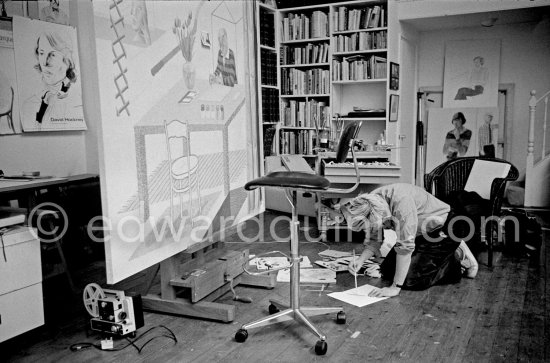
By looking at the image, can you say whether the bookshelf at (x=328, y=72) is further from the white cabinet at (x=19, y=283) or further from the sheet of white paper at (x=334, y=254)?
the white cabinet at (x=19, y=283)

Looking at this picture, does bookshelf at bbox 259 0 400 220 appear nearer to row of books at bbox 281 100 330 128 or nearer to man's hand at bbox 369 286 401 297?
row of books at bbox 281 100 330 128

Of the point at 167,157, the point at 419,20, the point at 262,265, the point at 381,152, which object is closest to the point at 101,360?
the point at 167,157

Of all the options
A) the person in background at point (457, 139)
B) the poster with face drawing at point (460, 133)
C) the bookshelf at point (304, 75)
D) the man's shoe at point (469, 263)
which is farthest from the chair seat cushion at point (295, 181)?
the poster with face drawing at point (460, 133)

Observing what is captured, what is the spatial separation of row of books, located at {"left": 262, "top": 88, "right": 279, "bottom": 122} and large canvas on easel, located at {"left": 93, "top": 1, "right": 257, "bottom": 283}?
2.97 metres

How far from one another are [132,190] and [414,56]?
575cm

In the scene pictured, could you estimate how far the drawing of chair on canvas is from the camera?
268cm

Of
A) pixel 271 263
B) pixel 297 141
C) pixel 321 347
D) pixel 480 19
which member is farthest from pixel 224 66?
pixel 480 19

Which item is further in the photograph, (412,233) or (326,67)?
(326,67)

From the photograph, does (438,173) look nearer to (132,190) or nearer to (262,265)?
(262,265)

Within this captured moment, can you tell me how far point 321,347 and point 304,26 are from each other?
16.2 feet

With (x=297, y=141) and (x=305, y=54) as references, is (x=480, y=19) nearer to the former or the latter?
(x=305, y=54)

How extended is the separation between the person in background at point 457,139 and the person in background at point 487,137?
0.52 ft

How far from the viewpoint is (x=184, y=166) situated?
2793mm

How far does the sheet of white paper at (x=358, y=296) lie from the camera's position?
325 cm
